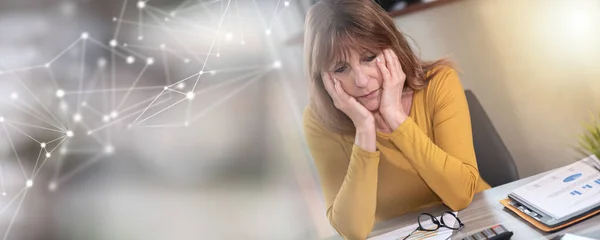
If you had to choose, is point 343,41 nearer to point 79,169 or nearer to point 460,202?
point 460,202

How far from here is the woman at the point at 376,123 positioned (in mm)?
1385

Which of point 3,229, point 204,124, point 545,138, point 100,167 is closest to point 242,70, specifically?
point 204,124

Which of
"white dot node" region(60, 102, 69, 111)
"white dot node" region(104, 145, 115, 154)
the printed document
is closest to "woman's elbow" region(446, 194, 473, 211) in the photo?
the printed document

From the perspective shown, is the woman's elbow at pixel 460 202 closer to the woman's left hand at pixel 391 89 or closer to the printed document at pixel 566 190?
the printed document at pixel 566 190

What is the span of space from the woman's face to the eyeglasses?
0.33 meters

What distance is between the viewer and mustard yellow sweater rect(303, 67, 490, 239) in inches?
54.0

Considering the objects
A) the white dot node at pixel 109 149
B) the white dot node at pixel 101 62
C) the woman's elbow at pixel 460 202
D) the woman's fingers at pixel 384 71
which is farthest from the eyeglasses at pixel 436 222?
the white dot node at pixel 101 62

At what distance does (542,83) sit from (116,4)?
1368 millimetres

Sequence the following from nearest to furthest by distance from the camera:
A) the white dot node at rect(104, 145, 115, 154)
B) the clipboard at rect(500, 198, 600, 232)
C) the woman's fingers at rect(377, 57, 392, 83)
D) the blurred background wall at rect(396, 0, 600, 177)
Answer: the clipboard at rect(500, 198, 600, 232)
the white dot node at rect(104, 145, 115, 154)
the woman's fingers at rect(377, 57, 392, 83)
the blurred background wall at rect(396, 0, 600, 177)

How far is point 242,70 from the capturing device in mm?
1399

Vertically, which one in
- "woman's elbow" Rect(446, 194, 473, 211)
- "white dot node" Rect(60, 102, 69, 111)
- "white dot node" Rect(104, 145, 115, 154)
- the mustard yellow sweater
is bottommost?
"woman's elbow" Rect(446, 194, 473, 211)

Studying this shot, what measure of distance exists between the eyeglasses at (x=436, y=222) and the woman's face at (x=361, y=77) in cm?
33

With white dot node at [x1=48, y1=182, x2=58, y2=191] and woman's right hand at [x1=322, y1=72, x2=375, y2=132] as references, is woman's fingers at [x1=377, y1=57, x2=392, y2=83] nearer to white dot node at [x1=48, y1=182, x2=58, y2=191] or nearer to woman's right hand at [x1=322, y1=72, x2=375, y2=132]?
woman's right hand at [x1=322, y1=72, x2=375, y2=132]

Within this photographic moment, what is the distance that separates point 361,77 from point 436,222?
0.44 meters
